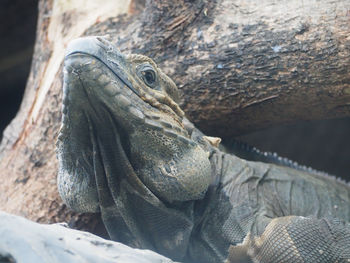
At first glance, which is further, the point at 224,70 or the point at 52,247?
the point at 224,70

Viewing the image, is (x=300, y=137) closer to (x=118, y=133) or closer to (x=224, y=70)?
Result: (x=224, y=70)

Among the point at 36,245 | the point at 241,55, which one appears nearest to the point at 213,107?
the point at 241,55

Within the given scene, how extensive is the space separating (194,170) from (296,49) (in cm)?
135

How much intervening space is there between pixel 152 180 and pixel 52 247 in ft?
3.05

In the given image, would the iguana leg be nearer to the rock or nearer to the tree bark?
the rock

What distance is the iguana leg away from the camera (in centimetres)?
304

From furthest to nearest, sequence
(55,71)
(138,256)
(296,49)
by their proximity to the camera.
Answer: (55,71) → (296,49) → (138,256)

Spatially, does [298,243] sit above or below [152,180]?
below

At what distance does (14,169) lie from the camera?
4383 millimetres

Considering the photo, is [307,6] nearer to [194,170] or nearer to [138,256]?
[194,170]

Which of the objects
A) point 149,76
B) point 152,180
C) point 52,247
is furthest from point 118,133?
point 52,247

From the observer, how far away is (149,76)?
A: 3238 mm

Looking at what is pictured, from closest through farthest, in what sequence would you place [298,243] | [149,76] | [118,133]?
[118,133] → [298,243] → [149,76]

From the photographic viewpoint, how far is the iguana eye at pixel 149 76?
3.20m
